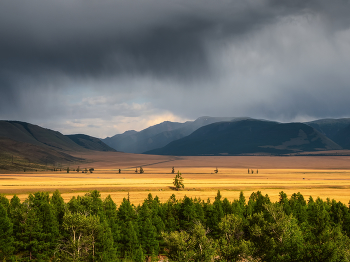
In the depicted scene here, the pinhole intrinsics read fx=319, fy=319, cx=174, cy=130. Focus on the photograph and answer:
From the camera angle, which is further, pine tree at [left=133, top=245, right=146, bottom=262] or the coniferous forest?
pine tree at [left=133, top=245, right=146, bottom=262]

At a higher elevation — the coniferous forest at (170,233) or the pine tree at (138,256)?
the coniferous forest at (170,233)

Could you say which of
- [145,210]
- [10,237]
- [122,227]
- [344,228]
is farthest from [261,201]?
[10,237]

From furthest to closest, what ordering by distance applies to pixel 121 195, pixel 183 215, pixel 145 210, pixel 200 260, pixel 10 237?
pixel 121 195 → pixel 183 215 → pixel 145 210 → pixel 10 237 → pixel 200 260

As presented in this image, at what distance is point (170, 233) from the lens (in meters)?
40.2

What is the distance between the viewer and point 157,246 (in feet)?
177

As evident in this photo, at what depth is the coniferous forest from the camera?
35062mm

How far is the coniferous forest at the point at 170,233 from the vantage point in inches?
1380

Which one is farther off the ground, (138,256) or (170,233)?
(170,233)

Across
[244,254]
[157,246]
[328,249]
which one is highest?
[328,249]

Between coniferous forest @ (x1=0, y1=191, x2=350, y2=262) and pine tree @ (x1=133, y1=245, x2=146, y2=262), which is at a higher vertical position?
coniferous forest @ (x1=0, y1=191, x2=350, y2=262)

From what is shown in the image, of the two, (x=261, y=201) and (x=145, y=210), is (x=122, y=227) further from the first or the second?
(x=261, y=201)

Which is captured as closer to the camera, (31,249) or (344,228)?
(31,249)

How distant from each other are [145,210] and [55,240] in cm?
1598

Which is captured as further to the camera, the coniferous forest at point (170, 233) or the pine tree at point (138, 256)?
the pine tree at point (138, 256)
